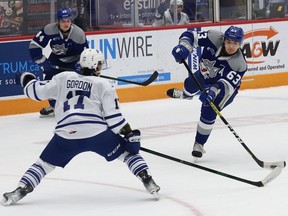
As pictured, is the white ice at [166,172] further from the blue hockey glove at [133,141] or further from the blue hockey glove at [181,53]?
the blue hockey glove at [181,53]

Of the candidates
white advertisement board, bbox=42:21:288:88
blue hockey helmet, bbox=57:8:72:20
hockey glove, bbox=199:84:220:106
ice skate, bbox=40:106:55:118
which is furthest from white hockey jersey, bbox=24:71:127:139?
white advertisement board, bbox=42:21:288:88

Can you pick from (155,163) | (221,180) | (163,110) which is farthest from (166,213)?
(163,110)

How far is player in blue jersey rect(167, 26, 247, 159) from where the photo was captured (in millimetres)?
6695

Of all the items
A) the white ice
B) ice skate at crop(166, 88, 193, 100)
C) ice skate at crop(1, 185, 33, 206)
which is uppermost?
ice skate at crop(166, 88, 193, 100)

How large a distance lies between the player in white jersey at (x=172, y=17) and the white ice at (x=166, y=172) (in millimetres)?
1454

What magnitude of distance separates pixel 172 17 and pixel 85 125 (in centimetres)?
612

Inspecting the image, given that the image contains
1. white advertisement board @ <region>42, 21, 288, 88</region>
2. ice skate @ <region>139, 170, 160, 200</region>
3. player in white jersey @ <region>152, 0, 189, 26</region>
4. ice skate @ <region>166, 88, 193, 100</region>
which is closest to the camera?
ice skate @ <region>139, 170, 160, 200</region>

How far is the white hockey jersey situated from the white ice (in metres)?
0.45

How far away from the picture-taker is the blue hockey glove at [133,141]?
518cm

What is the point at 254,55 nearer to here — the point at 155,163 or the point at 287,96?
the point at 287,96

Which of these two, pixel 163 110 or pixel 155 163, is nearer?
pixel 155 163

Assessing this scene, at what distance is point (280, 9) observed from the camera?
12.2 meters

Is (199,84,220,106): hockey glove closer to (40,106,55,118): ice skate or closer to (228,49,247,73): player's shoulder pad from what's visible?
(228,49,247,73): player's shoulder pad

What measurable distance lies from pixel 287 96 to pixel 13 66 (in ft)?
11.0
